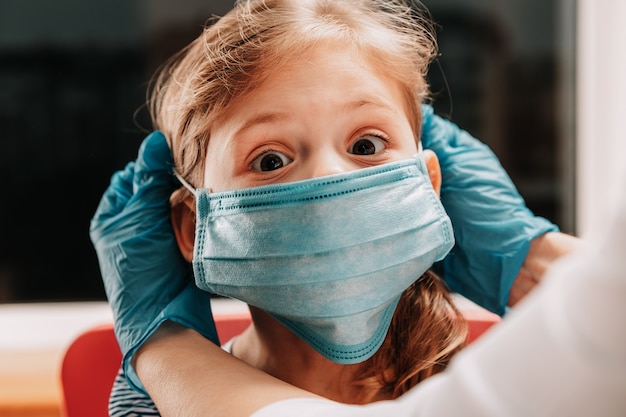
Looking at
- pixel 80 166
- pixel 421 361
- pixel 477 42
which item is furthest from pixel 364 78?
pixel 80 166

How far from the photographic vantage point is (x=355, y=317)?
0.85 m

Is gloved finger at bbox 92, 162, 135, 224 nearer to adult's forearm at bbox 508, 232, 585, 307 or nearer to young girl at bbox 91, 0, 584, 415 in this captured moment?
young girl at bbox 91, 0, 584, 415

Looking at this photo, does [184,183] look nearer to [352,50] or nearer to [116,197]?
[116,197]

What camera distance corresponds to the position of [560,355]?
387 mm

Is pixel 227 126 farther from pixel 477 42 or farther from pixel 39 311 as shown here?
pixel 39 311

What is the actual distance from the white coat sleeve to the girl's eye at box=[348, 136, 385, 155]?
0.51 m

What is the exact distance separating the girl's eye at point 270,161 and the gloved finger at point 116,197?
0.86 ft

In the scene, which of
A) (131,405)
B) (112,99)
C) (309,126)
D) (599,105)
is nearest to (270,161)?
(309,126)

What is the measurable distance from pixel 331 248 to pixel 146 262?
33cm

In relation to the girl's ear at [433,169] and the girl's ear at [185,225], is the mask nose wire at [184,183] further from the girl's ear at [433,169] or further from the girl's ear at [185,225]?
the girl's ear at [433,169]

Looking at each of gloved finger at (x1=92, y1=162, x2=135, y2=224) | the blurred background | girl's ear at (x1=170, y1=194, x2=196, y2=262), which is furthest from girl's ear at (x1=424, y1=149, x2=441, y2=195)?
the blurred background

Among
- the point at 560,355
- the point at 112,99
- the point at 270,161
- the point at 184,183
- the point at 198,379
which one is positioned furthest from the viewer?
the point at 112,99

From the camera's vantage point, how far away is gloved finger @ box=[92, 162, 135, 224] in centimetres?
108

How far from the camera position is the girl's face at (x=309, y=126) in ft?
2.92
